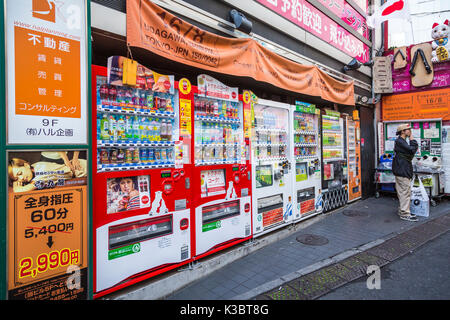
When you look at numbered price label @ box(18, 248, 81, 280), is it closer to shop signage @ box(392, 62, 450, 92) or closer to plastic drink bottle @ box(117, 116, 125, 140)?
plastic drink bottle @ box(117, 116, 125, 140)

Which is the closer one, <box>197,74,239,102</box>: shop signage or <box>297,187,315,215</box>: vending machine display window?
<box>197,74,239,102</box>: shop signage

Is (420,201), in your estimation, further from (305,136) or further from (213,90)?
(213,90)

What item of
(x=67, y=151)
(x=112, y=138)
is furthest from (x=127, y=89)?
(x=67, y=151)

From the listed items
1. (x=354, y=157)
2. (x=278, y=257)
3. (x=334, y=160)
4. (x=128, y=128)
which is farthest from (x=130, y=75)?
(x=354, y=157)

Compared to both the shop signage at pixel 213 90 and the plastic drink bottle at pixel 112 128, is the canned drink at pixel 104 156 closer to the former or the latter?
the plastic drink bottle at pixel 112 128

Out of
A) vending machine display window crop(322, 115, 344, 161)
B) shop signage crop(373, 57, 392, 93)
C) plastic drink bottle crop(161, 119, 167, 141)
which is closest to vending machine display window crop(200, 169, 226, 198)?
plastic drink bottle crop(161, 119, 167, 141)

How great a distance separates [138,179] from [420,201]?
686 cm

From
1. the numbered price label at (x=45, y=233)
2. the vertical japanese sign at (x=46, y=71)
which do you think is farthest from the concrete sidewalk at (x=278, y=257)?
the vertical japanese sign at (x=46, y=71)

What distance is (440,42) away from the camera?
8062 millimetres

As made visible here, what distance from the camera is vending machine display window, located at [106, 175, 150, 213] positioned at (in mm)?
3100

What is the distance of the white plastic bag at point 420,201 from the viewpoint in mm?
6295

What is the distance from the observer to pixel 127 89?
3277mm

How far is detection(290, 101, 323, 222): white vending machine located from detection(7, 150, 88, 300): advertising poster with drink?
432cm

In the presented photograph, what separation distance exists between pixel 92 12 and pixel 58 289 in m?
3.04
